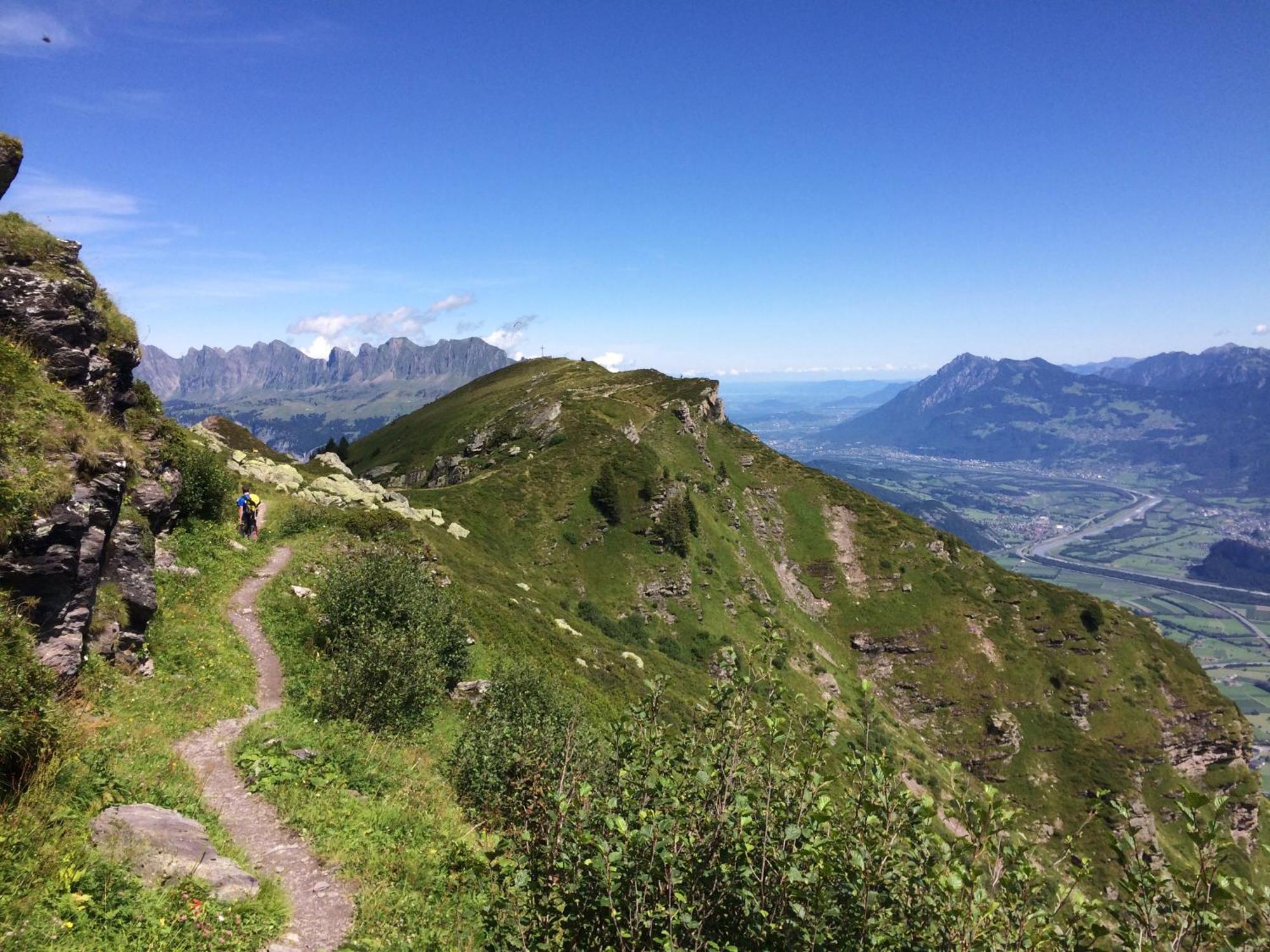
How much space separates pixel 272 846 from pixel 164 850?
8.37 ft

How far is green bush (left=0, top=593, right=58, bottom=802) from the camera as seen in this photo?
11.0 metres

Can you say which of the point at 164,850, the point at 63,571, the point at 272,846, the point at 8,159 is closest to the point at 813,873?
the point at 164,850

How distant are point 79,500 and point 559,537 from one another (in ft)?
238

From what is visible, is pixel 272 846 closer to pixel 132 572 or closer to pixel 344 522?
pixel 132 572

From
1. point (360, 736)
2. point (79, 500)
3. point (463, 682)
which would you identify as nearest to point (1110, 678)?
point (463, 682)

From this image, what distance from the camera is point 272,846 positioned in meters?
13.8

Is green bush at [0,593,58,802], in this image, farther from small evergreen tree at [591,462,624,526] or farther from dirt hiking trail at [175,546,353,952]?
small evergreen tree at [591,462,624,526]

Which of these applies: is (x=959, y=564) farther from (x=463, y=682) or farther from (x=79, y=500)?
(x=79, y=500)

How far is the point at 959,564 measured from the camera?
114 meters

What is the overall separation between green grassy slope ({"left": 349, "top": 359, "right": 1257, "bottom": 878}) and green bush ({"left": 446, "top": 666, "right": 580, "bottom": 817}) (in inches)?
1303

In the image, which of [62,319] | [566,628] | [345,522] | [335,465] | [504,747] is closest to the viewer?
[504,747]

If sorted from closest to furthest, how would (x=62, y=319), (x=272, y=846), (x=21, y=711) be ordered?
(x=21, y=711) → (x=272, y=846) → (x=62, y=319)

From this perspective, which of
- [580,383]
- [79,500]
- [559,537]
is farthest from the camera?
[580,383]

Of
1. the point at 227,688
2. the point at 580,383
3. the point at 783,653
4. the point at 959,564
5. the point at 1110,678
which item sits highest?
the point at 580,383
